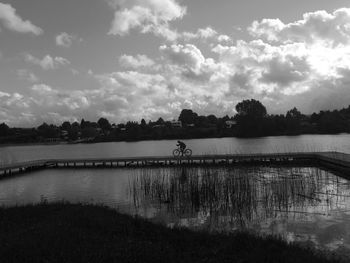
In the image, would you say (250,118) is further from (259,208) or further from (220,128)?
(259,208)

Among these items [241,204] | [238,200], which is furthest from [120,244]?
[238,200]

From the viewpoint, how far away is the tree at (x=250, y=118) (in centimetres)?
10869

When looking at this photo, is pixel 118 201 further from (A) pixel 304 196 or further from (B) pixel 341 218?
(B) pixel 341 218

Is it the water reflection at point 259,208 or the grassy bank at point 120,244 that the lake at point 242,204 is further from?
the grassy bank at point 120,244

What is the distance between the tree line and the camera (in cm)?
10950

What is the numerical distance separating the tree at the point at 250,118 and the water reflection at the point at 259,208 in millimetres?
91007

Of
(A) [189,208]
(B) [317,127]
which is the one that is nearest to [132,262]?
(A) [189,208]

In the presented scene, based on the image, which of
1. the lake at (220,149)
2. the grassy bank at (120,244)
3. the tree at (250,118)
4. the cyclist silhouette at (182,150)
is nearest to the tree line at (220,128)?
the tree at (250,118)

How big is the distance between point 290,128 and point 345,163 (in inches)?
3566

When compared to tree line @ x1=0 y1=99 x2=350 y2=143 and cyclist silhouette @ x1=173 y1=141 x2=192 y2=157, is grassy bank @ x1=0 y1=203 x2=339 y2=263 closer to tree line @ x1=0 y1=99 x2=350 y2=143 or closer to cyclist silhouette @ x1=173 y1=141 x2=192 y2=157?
cyclist silhouette @ x1=173 y1=141 x2=192 y2=157

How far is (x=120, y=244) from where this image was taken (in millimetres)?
7555

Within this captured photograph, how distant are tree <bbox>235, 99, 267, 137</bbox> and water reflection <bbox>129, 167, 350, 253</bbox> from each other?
9101 centimetres

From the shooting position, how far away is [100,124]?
169m

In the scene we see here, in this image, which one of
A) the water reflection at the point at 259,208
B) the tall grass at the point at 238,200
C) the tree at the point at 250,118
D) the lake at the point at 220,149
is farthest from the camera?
the tree at the point at 250,118
